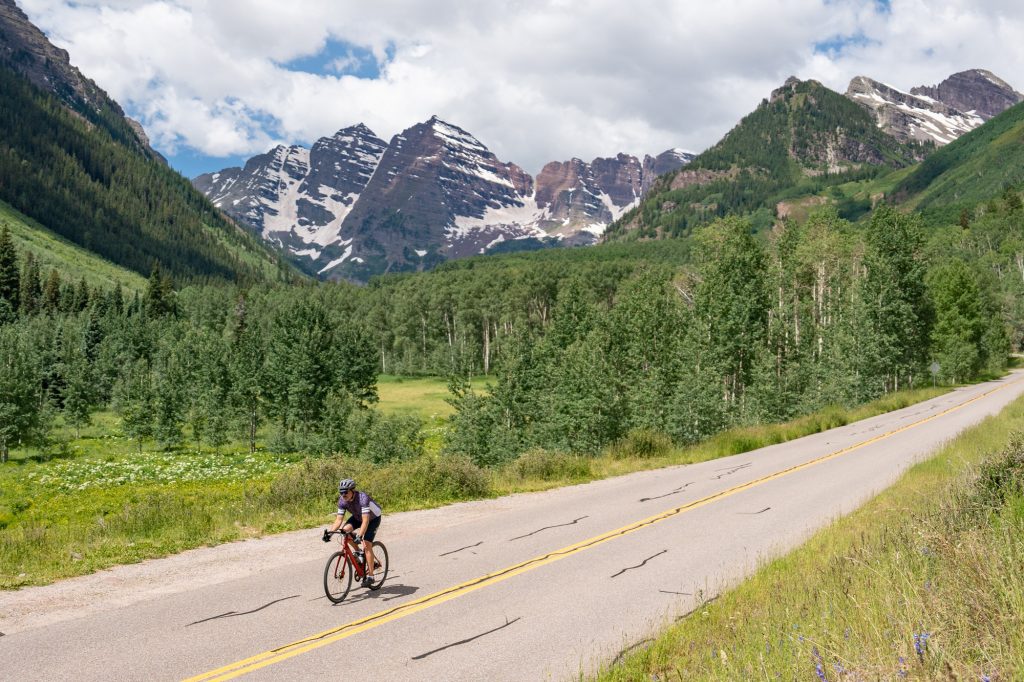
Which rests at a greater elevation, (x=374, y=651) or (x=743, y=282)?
(x=743, y=282)

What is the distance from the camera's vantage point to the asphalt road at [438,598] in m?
7.71

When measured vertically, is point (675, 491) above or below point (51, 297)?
below

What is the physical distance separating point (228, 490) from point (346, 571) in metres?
33.2

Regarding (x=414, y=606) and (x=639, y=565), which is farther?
(x=639, y=565)

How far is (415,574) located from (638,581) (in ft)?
12.7

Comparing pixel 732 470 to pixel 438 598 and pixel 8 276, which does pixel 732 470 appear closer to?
pixel 438 598

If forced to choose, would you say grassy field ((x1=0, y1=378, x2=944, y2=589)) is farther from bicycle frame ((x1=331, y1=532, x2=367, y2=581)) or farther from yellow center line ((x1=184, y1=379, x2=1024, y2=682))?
yellow center line ((x1=184, y1=379, x2=1024, y2=682))

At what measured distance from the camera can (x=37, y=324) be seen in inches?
4412

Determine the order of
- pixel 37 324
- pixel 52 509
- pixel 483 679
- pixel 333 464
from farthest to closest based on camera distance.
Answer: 1. pixel 37 324
2. pixel 52 509
3. pixel 333 464
4. pixel 483 679

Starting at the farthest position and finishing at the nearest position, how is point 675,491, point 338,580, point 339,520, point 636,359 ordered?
1. point 636,359
2. point 675,491
3. point 339,520
4. point 338,580

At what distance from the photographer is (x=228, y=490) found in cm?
3950

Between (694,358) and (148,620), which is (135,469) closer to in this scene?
(694,358)

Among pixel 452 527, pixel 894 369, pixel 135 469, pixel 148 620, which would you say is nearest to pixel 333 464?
pixel 452 527

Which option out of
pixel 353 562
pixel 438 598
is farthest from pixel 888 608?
pixel 353 562
